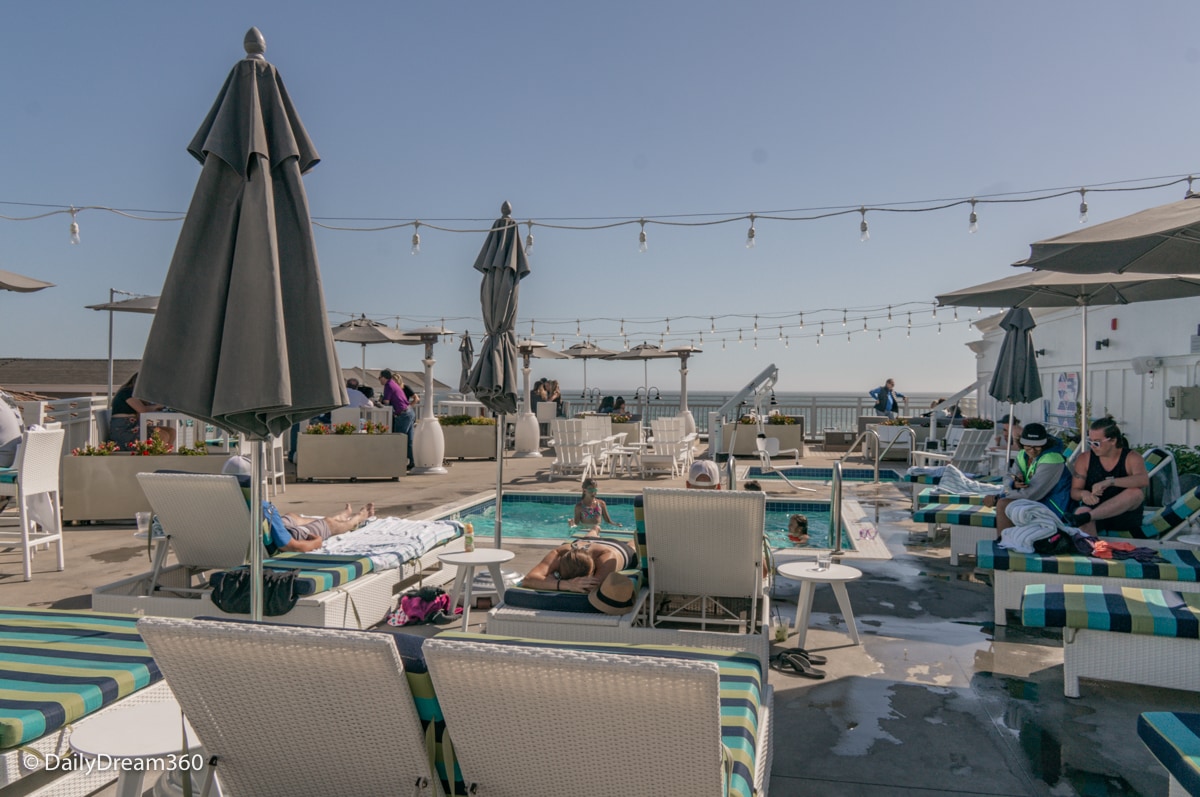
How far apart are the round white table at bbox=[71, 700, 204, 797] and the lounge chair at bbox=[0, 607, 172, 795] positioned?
16 centimetres

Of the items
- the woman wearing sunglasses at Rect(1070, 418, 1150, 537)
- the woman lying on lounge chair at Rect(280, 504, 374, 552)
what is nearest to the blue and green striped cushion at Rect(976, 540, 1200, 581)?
the woman wearing sunglasses at Rect(1070, 418, 1150, 537)

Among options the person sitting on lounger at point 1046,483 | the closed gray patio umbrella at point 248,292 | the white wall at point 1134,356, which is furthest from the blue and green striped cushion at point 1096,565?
the white wall at point 1134,356

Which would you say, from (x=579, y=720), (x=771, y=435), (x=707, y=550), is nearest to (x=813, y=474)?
(x=771, y=435)

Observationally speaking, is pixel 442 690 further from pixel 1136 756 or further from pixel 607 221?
pixel 607 221

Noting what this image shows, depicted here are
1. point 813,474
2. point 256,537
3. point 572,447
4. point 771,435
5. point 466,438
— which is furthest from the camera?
point 771,435

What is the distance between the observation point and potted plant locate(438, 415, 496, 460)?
1339cm

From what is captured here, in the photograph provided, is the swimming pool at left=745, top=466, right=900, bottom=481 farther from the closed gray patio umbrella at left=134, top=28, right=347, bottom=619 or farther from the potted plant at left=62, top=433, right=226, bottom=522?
the closed gray patio umbrella at left=134, top=28, right=347, bottom=619

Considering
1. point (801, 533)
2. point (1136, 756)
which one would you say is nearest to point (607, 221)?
point (801, 533)

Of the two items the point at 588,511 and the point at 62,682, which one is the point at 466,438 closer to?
the point at 588,511

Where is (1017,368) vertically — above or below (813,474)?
above

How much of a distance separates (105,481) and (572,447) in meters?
5.79

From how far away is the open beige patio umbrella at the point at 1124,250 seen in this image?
12.6 ft

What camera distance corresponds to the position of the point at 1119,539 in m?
5.16

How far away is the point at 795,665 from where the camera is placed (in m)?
3.68
